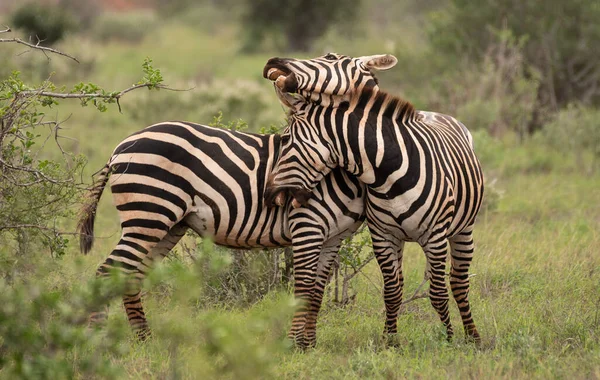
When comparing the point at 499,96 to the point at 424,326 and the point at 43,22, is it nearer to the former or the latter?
the point at 424,326

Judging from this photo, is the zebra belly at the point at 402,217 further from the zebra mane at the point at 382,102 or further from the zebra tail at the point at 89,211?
the zebra tail at the point at 89,211

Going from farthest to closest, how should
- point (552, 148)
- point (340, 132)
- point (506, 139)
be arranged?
point (506, 139), point (552, 148), point (340, 132)

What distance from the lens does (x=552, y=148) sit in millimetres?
11977

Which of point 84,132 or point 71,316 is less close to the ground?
point 84,132

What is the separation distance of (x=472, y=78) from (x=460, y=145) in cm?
811

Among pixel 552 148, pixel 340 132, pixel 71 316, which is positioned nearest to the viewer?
pixel 71 316

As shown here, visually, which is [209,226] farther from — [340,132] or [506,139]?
[506,139]

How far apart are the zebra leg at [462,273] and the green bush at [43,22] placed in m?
18.4

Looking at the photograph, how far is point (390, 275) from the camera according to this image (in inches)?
209

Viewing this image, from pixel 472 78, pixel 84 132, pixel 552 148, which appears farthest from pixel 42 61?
pixel 552 148

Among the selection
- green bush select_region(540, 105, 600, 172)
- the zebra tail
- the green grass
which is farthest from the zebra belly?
green bush select_region(540, 105, 600, 172)

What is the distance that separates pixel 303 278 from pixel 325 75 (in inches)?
51.7

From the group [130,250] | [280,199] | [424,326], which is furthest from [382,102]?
[130,250]

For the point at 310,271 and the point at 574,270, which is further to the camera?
the point at 574,270
